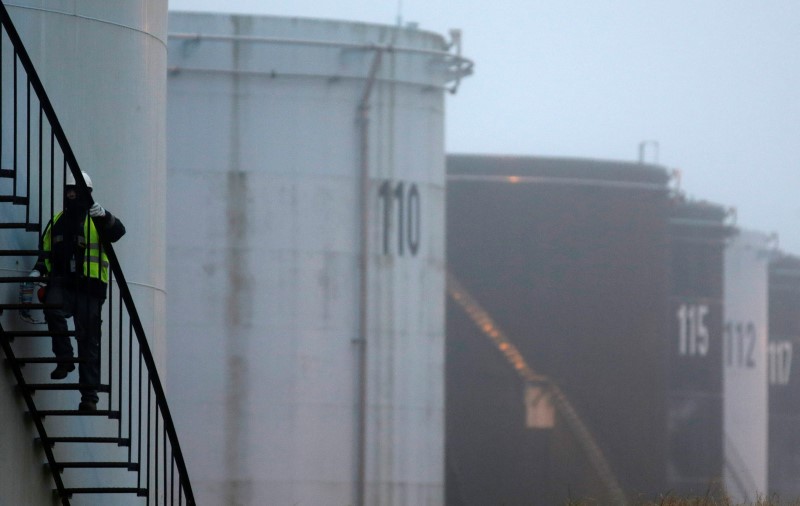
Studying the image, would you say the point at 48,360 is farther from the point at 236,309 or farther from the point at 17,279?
the point at 236,309

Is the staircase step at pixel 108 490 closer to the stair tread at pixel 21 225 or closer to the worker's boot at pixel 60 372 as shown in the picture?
the worker's boot at pixel 60 372

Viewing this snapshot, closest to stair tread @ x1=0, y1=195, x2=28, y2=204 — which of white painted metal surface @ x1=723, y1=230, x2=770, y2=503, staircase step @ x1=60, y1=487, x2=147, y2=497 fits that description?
staircase step @ x1=60, y1=487, x2=147, y2=497

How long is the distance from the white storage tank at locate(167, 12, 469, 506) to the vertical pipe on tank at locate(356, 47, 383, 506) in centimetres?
2

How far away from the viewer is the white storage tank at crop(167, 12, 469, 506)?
2084cm

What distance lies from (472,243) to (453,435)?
11.5ft

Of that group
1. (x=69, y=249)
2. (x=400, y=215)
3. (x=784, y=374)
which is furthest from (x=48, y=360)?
(x=784, y=374)

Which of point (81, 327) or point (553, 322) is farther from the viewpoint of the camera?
point (553, 322)

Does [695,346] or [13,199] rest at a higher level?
[13,199]

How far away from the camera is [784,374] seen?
1618 inches

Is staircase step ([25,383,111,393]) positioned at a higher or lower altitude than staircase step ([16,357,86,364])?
lower

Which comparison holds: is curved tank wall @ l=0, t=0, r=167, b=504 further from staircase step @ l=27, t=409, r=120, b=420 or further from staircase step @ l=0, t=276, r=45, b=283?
staircase step @ l=0, t=276, r=45, b=283

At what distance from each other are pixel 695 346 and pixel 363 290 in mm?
13380

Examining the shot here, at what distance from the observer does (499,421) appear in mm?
27797

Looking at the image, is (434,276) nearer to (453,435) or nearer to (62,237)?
(453,435)
